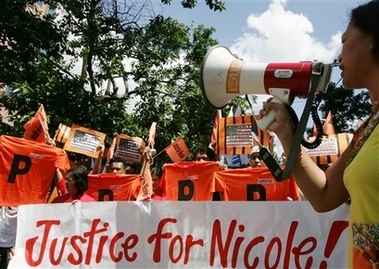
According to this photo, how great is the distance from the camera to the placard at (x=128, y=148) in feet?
22.5

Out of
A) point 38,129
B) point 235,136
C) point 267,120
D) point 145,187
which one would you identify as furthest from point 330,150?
point 267,120

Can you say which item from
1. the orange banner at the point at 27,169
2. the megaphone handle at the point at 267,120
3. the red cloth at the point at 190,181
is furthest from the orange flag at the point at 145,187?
the megaphone handle at the point at 267,120

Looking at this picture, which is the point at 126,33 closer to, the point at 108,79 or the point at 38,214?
the point at 108,79

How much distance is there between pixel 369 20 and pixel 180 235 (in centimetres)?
340

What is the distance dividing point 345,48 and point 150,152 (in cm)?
421

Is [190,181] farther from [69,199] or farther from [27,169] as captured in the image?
[27,169]

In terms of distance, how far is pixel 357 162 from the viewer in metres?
1.13

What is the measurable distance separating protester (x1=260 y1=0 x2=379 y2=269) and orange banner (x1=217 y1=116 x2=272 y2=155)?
4.75 meters

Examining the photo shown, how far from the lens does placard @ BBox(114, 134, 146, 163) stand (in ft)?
22.5

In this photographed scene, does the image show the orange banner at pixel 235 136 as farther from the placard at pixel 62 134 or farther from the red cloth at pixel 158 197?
the placard at pixel 62 134

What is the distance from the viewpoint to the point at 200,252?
14.4ft

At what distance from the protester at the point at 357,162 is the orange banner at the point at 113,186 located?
173 inches

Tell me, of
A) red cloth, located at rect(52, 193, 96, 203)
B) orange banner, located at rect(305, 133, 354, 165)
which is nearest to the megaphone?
red cloth, located at rect(52, 193, 96, 203)

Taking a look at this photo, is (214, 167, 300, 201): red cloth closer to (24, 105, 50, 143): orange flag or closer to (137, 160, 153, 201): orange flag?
(137, 160, 153, 201): orange flag
